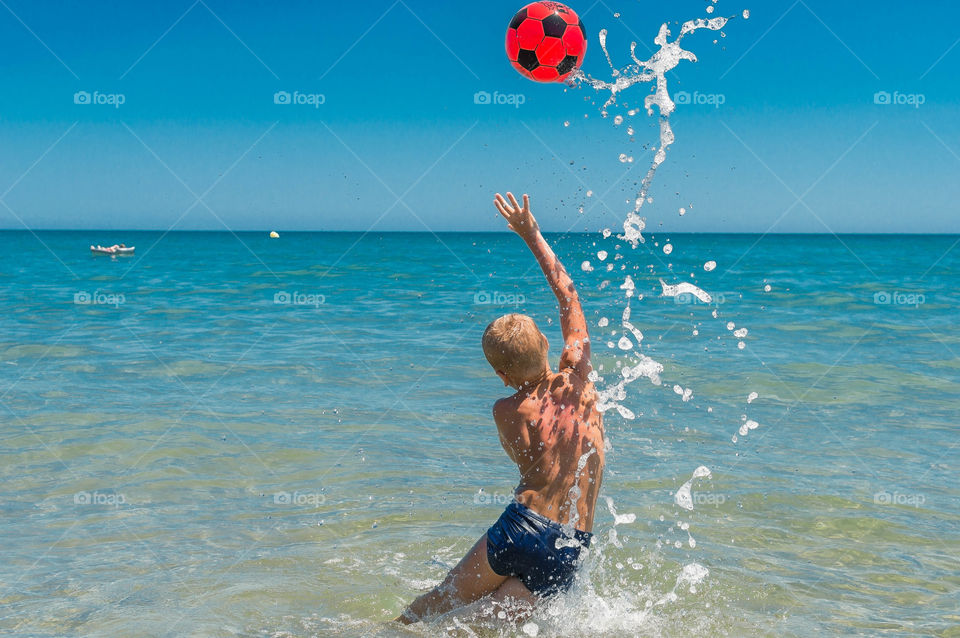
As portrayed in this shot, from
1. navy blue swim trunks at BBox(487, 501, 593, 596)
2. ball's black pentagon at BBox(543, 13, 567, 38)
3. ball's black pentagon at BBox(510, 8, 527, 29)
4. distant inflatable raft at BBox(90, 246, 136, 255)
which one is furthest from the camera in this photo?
distant inflatable raft at BBox(90, 246, 136, 255)

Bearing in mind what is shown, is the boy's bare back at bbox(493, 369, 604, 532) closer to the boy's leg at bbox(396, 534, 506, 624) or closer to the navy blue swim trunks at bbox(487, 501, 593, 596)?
the navy blue swim trunks at bbox(487, 501, 593, 596)

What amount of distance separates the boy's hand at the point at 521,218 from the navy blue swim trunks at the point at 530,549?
4.44ft

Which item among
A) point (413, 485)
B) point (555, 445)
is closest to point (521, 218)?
point (555, 445)

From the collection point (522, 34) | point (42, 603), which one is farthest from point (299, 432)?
point (522, 34)

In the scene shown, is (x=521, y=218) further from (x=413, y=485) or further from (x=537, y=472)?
(x=413, y=485)

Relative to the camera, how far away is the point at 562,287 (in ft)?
13.4

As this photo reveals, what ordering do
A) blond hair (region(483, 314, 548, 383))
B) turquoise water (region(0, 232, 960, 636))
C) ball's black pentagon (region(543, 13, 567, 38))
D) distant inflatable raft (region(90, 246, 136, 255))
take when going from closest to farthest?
blond hair (region(483, 314, 548, 383)) → turquoise water (region(0, 232, 960, 636)) → ball's black pentagon (region(543, 13, 567, 38)) → distant inflatable raft (region(90, 246, 136, 255))

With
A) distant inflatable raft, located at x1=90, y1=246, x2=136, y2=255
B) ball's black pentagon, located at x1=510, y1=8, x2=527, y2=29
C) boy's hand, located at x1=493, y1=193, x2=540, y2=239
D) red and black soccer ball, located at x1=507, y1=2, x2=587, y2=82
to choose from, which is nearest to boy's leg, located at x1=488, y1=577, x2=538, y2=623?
boy's hand, located at x1=493, y1=193, x2=540, y2=239

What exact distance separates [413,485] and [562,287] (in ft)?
10.4

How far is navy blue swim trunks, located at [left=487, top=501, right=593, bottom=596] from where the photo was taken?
386 cm

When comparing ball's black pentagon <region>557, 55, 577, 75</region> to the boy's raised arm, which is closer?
the boy's raised arm

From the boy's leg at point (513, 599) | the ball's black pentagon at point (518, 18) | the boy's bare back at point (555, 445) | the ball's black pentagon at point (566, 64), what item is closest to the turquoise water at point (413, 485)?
the boy's leg at point (513, 599)

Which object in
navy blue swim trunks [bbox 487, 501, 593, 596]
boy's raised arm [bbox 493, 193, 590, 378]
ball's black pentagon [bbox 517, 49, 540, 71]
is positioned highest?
ball's black pentagon [bbox 517, 49, 540, 71]

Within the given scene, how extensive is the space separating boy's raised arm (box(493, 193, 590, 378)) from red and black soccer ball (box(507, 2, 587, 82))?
2.04 metres
